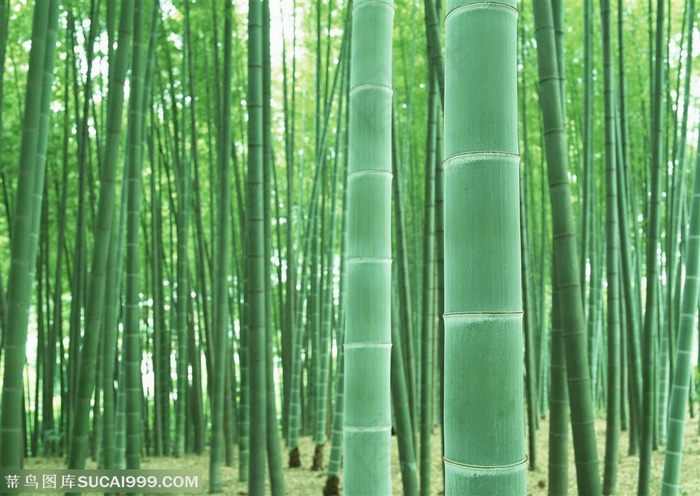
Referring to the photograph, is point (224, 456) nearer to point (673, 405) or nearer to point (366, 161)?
point (673, 405)

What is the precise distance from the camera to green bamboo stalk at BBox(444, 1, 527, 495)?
1075 millimetres

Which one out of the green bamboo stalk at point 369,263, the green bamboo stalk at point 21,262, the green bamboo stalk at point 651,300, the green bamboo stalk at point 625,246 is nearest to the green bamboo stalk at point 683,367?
the green bamboo stalk at point 651,300

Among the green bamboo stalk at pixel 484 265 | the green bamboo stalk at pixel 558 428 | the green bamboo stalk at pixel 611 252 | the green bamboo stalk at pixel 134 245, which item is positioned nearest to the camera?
the green bamboo stalk at pixel 484 265

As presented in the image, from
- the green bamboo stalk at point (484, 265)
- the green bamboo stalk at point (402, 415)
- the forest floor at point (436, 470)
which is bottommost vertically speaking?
the forest floor at point (436, 470)

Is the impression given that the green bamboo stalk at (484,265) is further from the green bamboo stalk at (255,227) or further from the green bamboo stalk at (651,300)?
the green bamboo stalk at (651,300)

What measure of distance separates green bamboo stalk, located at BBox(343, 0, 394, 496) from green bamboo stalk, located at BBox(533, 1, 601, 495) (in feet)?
1.91

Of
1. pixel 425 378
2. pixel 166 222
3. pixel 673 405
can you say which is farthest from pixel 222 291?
pixel 166 222

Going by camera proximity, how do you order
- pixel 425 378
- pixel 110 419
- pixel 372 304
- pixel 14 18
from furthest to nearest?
pixel 14 18
pixel 110 419
pixel 425 378
pixel 372 304

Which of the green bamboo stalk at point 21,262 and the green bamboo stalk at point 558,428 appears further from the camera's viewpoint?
the green bamboo stalk at point 21,262

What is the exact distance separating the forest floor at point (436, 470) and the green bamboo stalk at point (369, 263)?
289cm

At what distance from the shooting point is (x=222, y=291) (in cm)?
354

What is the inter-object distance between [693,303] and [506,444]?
6.44ft

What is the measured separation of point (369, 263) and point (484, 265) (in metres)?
0.50

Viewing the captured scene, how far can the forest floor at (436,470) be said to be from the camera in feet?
14.2
